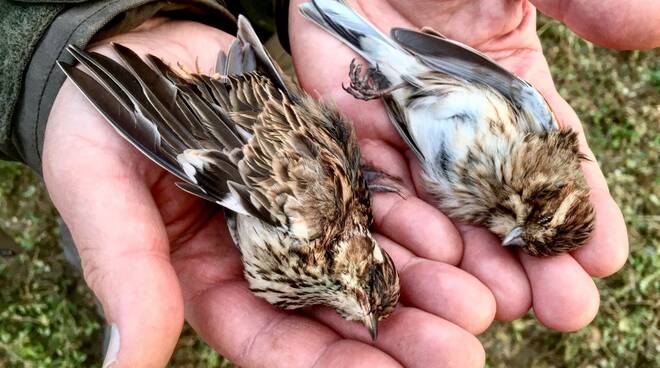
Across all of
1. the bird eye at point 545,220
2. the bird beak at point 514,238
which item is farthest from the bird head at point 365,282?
the bird eye at point 545,220

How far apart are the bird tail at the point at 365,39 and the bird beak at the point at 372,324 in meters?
1.80

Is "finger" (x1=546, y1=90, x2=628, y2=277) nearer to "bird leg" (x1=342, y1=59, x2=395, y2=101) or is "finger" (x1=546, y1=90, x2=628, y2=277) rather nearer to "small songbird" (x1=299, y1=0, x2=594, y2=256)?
"small songbird" (x1=299, y1=0, x2=594, y2=256)

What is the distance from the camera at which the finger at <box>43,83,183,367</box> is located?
2773 millimetres

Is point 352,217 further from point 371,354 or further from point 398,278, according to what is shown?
point 371,354

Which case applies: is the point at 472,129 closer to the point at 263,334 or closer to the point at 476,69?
the point at 476,69

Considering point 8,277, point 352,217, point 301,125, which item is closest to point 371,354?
point 352,217

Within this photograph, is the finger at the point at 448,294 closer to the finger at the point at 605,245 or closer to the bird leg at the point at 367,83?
the finger at the point at 605,245

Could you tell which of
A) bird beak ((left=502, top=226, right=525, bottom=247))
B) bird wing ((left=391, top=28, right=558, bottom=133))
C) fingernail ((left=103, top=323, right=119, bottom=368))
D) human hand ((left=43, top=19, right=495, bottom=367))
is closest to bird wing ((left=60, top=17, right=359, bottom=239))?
human hand ((left=43, top=19, right=495, bottom=367))

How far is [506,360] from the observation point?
5.61 meters

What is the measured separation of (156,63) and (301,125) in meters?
0.79

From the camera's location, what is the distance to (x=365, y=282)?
11.1ft

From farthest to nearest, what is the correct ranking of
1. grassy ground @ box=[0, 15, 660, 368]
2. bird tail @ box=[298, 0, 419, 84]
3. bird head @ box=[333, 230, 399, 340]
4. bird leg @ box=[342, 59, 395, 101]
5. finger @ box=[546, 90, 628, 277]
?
1. grassy ground @ box=[0, 15, 660, 368]
2. bird tail @ box=[298, 0, 419, 84]
3. bird leg @ box=[342, 59, 395, 101]
4. finger @ box=[546, 90, 628, 277]
5. bird head @ box=[333, 230, 399, 340]

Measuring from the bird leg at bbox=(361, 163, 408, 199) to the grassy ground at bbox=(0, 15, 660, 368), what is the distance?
6.82 feet

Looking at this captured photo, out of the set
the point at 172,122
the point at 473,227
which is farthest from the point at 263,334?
the point at 473,227
